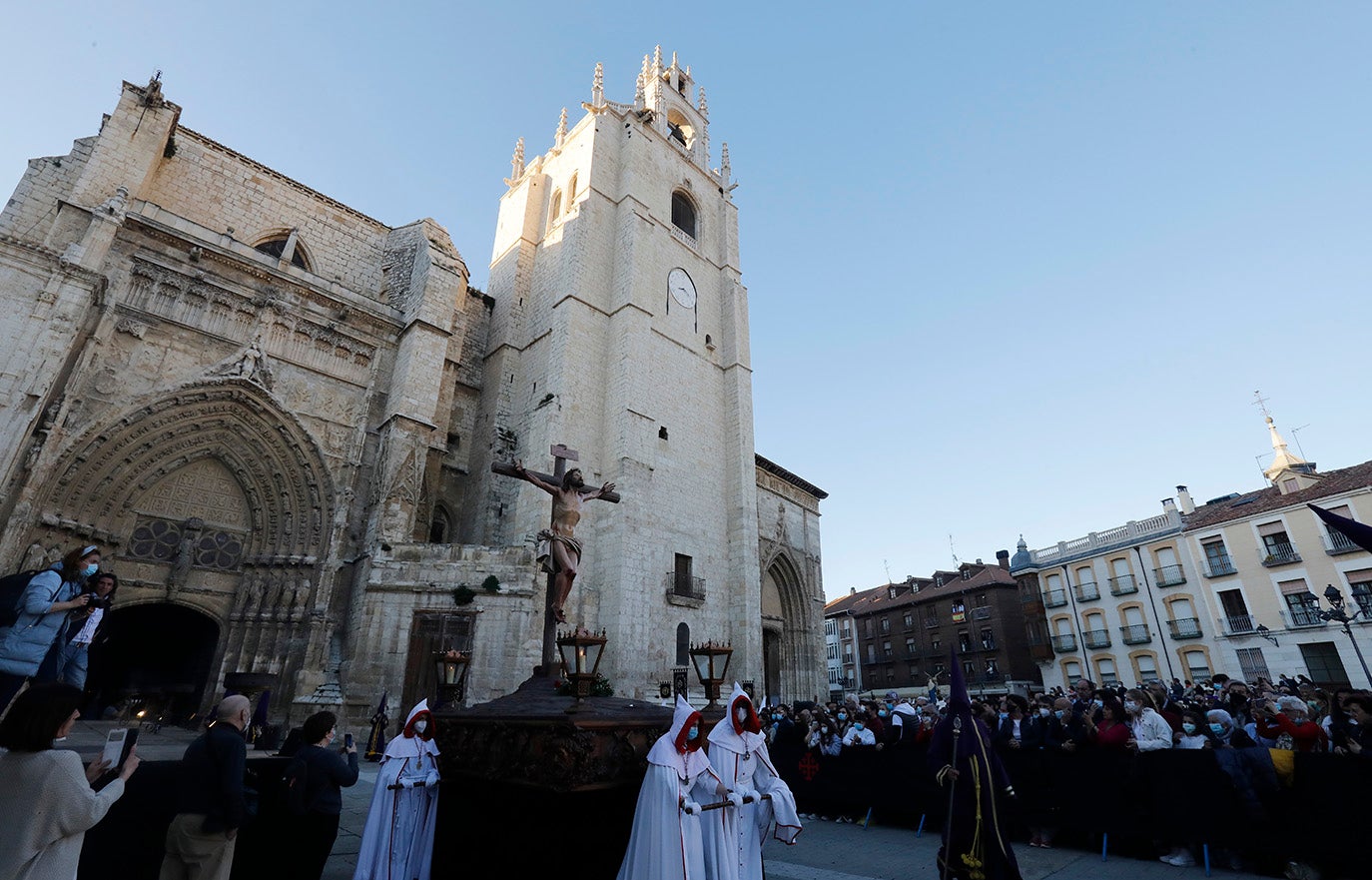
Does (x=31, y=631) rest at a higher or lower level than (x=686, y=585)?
lower

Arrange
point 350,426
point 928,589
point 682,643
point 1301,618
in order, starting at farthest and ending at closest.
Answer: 1. point 928,589
2. point 1301,618
3. point 682,643
4. point 350,426

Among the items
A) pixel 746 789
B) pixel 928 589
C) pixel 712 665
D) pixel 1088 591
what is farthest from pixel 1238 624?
pixel 746 789

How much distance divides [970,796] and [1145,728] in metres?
3.00

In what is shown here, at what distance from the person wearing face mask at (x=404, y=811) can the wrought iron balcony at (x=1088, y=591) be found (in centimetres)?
3130

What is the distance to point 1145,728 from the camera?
6254mm

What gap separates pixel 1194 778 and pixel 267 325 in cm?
1789

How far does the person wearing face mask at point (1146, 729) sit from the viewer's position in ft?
19.6

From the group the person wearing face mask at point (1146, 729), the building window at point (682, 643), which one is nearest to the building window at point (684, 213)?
the building window at point (682, 643)

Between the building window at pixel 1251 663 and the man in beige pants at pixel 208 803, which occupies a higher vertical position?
the building window at pixel 1251 663

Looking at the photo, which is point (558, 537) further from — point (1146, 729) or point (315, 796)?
point (1146, 729)

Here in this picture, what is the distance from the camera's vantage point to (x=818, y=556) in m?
24.0

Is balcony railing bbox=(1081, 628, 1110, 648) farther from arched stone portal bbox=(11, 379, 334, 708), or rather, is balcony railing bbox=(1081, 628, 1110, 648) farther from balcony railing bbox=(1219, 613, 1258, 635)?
arched stone portal bbox=(11, 379, 334, 708)

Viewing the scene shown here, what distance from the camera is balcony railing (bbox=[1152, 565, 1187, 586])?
25.1 meters

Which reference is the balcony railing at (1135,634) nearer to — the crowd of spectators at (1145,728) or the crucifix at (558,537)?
the crowd of spectators at (1145,728)
